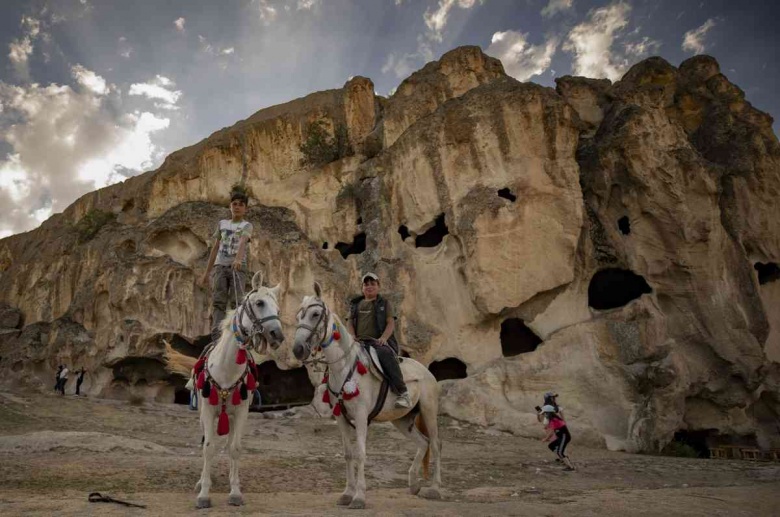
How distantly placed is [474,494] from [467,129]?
14865 millimetres

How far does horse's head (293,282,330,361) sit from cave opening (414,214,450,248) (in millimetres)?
14880

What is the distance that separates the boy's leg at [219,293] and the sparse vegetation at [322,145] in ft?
54.8

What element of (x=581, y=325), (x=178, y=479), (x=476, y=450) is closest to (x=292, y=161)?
(x=581, y=325)

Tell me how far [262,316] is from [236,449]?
147 centimetres

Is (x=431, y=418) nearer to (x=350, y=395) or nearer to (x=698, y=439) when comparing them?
(x=350, y=395)

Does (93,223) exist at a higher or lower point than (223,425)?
higher

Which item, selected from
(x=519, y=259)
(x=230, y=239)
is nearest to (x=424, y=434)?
(x=230, y=239)

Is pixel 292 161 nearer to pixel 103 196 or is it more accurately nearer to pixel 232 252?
pixel 103 196

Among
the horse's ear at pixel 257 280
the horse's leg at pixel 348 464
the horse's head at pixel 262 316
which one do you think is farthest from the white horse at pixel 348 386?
the horse's ear at pixel 257 280

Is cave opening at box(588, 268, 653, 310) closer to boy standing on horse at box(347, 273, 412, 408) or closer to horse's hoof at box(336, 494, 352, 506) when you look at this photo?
boy standing on horse at box(347, 273, 412, 408)

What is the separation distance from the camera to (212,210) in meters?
21.9

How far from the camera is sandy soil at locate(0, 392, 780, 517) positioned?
4.94 meters

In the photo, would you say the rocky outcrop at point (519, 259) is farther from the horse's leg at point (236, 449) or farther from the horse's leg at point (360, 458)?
the horse's leg at point (236, 449)

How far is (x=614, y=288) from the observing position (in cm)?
1941
